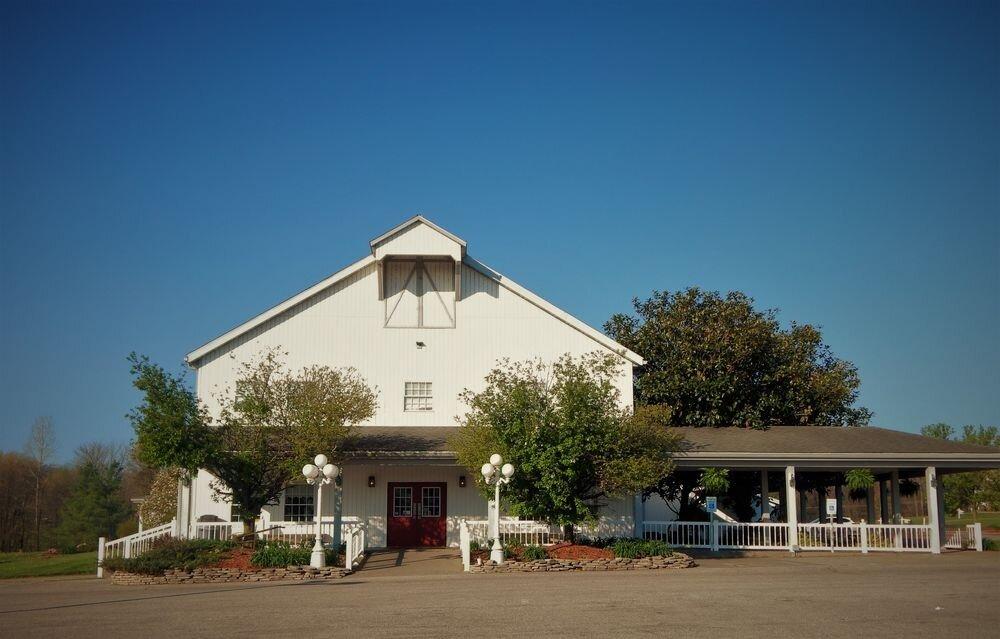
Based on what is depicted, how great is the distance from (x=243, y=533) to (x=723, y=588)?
41.5ft

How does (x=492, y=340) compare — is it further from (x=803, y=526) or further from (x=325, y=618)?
(x=325, y=618)

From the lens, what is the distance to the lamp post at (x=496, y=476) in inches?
843

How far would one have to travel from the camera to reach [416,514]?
89.2 ft

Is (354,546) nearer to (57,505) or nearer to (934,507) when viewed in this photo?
(934,507)

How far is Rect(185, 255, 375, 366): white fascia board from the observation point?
26.9 meters

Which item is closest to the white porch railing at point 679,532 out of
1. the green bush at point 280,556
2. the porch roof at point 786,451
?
the porch roof at point 786,451

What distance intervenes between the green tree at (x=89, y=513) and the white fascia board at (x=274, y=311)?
30.6m

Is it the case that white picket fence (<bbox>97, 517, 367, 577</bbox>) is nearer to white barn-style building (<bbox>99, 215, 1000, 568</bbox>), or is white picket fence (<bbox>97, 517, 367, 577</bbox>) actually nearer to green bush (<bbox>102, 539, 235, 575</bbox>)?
white barn-style building (<bbox>99, 215, 1000, 568</bbox>)

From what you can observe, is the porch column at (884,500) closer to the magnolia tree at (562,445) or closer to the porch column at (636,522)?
the porch column at (636,522)

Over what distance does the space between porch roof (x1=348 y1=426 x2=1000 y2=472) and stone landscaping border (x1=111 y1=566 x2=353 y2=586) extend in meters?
4.26

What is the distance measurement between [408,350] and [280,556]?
27.9 feet

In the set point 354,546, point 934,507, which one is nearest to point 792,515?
point 934,507

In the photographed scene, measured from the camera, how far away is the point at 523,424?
22672 mm

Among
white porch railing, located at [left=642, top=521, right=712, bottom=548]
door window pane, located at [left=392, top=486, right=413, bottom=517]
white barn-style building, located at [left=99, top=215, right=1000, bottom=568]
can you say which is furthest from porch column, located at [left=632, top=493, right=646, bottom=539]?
door window pane, located at [left=392, top=486, right=413, bottom=517]
